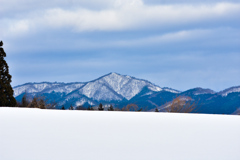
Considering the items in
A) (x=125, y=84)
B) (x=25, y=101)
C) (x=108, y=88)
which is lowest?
(x=25, y=101)

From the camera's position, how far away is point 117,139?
227 inches

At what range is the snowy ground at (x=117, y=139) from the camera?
501 centimetres

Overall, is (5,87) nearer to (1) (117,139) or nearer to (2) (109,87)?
(1) (117,139)

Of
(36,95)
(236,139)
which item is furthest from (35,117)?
(36,95)

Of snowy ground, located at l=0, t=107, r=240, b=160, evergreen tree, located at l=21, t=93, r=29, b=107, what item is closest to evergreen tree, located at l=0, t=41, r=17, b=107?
evergreen tree, located at l=21, t=93, r=29, b=107

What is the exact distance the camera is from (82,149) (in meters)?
5.19

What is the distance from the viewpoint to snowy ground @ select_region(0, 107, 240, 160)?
5008mm

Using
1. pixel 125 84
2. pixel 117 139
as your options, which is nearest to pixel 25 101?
pixel 117 139

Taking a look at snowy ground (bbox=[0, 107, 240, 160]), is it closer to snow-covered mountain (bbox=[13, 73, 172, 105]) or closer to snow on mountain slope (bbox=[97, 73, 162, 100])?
snow on mountain slope (bbox=[97, 73, 162, 100])

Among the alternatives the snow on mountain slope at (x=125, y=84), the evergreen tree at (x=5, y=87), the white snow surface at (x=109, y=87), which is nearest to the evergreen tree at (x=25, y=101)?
the evergreen tree at (x=5, y=87)

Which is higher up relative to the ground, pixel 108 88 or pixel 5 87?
pixel 108 88

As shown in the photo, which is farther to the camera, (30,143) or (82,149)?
(30,143)

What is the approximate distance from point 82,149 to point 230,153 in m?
2.10

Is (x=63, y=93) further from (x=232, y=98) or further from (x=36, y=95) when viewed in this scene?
(x=36, y=95)
